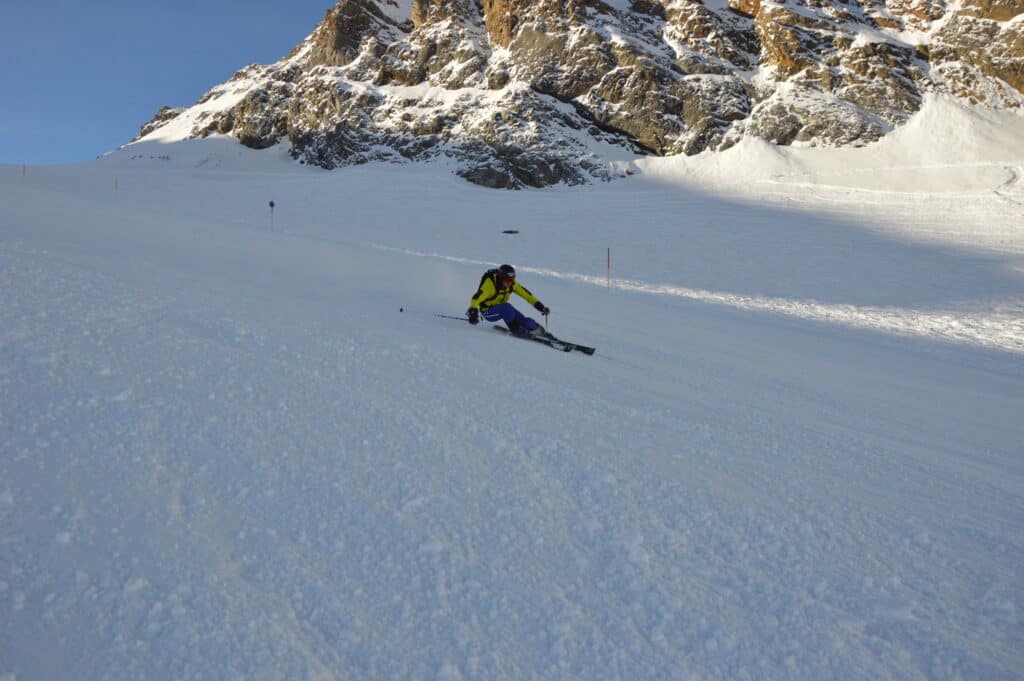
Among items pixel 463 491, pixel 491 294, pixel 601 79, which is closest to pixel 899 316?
pixel 491 294

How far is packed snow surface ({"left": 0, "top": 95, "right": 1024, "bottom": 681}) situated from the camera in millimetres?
2607

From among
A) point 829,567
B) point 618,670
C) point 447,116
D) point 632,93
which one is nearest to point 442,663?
point 618,670

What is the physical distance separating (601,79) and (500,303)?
62.8 m

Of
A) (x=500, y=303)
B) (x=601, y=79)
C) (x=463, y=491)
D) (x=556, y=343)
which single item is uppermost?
(x=601, y=79)

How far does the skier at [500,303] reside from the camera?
329 inches

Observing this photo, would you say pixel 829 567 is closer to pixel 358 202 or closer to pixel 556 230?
pixel 556 230

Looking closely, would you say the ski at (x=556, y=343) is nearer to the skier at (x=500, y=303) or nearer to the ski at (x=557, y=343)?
the ski at (x=557, y=343)

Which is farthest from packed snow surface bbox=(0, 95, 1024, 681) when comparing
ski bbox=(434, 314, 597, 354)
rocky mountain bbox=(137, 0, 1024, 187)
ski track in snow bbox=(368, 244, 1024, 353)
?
rocky mountain bbox=(137, 0, 1024, 187)

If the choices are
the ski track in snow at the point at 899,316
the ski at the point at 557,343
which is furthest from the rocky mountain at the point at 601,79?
the ski at the point at 557,343

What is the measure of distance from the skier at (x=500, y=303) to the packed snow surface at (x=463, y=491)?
464 millimetres

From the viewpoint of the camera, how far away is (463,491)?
370 cm

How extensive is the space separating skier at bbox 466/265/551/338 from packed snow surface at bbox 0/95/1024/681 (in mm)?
464

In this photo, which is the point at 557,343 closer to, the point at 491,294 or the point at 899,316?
the point at 491,294

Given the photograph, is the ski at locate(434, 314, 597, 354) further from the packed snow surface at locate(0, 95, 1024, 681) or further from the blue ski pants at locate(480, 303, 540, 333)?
the packed snow surface at locate(0, 95, 1024, 681)
